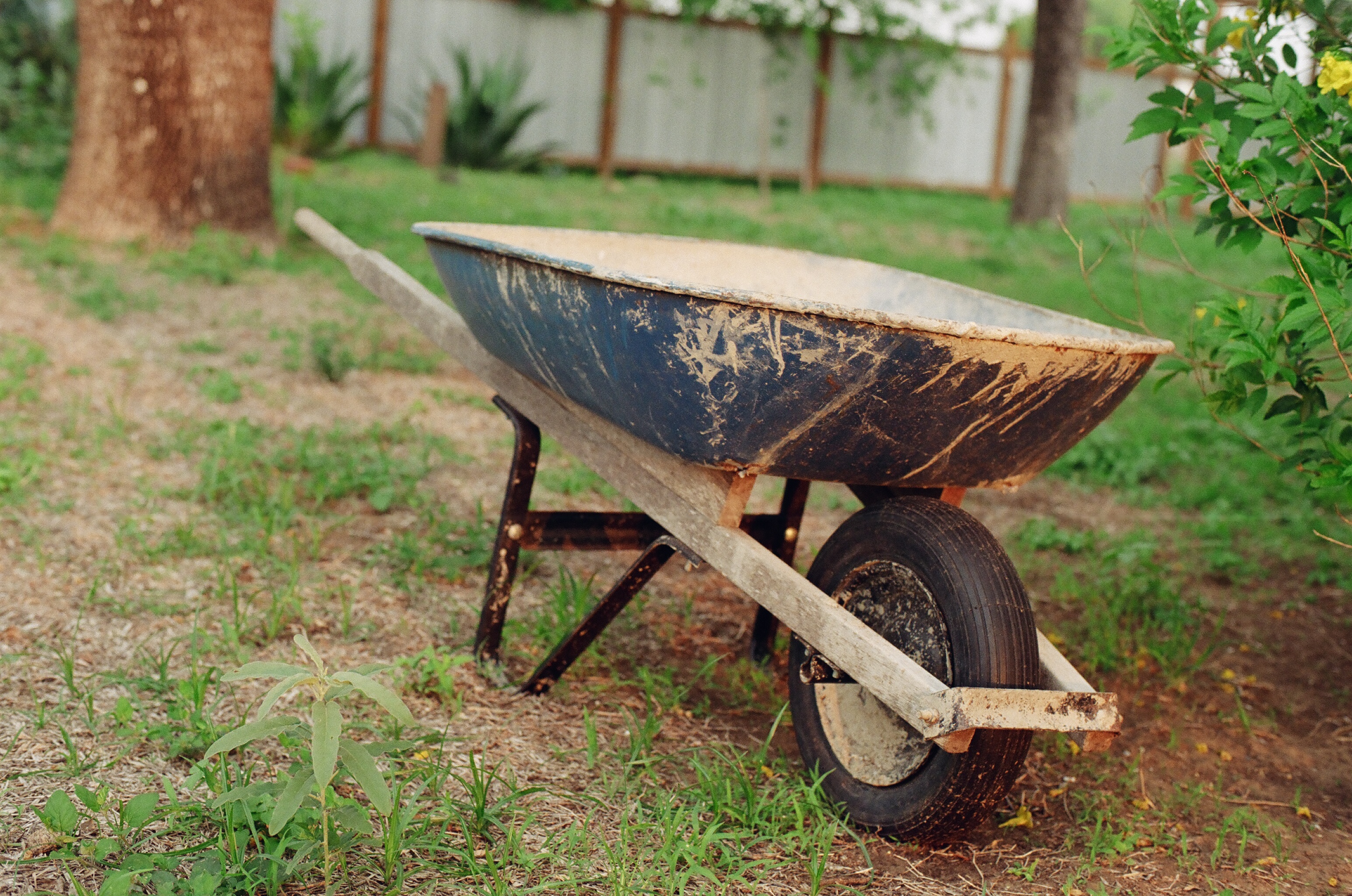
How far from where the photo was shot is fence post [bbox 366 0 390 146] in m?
11.5

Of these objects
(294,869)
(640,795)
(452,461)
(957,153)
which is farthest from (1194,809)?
(957,153)

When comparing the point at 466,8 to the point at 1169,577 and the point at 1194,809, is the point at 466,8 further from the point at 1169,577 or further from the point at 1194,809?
the point at 1194,809

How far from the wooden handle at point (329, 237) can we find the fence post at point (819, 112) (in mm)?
10110

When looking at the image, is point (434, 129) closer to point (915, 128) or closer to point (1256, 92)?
point (915, 128)

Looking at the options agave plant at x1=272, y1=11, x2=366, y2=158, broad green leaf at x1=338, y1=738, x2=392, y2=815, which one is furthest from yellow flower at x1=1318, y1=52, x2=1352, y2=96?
agave plant at x1=272, y1=11, x2=366, y2=158

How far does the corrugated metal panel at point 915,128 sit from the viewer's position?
1335 centimetres

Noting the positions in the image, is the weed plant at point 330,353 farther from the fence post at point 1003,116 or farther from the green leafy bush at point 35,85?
the fence post at point 1003,116

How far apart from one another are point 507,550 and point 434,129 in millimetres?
9065

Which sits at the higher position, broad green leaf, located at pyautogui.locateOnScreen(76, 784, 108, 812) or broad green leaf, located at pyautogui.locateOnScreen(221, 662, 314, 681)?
broad green leaf, located at pyautogui.locateOnScreen(221, 662, 314, 681)

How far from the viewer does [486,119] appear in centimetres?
1112

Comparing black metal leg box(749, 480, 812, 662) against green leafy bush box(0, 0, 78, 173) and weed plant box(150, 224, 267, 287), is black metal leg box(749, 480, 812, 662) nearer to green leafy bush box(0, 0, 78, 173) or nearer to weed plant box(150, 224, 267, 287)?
weed plant box(150, 224, 267, 287)

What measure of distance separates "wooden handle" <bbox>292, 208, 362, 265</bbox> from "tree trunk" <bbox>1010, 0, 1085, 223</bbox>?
751 cm

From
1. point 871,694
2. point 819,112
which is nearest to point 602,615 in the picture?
point 871,694

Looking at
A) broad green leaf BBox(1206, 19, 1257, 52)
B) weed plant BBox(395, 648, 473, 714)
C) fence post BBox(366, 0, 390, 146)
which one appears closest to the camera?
broad green leaf BBox(1206, 19, 1257, 52)
